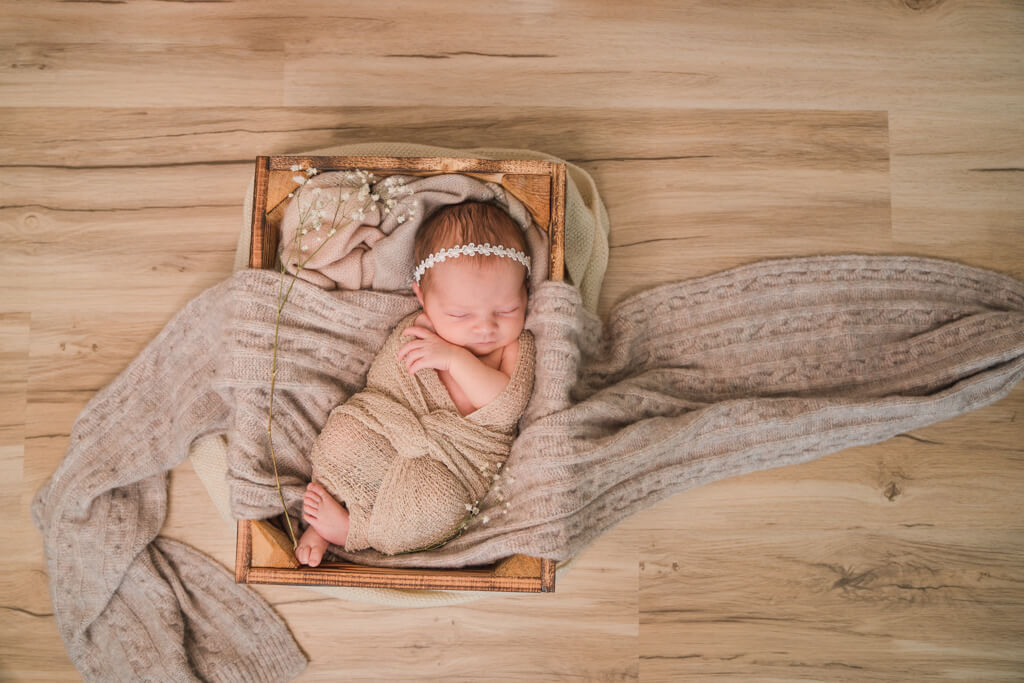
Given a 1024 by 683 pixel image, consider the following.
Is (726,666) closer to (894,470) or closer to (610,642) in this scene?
(610,642)

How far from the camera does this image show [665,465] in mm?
1357

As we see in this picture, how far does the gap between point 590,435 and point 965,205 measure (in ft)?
3.34

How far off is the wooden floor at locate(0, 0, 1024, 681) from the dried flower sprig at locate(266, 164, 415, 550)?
0.98 ft

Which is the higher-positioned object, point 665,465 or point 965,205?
point 965,205

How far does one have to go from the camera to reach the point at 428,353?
1260 millimetres

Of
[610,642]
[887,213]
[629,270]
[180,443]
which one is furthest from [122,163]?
[887,213]

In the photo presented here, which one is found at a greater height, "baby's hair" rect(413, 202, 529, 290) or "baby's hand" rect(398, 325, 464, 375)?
"baby's hair" rect(413, 202, 529, 290)

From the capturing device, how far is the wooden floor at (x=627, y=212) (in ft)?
4.80

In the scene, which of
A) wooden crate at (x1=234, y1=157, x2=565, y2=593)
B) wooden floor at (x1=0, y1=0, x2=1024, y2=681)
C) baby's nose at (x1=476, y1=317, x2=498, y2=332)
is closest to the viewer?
wooden crate at (x1=234, y1=157, x2=565, y2=593)

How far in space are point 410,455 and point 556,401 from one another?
0.28 metres

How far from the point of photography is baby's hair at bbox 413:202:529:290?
1254 mm

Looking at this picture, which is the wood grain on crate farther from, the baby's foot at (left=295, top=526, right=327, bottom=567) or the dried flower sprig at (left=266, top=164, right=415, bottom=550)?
the baby's foot at (left=295, top=526, right=327, bottom=567)

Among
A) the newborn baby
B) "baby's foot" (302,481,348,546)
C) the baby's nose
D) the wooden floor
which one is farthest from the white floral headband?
"baby's foot" (302,481,348,546)

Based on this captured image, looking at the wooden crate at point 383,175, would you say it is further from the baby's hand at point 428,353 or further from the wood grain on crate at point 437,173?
the baby's hand at point 428,353
